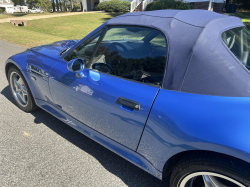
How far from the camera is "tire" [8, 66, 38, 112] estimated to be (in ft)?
9.98

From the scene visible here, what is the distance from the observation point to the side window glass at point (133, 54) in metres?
1.83

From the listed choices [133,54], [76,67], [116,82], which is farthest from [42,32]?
[116,82]

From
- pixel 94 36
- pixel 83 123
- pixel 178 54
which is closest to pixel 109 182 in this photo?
pixel 83 123

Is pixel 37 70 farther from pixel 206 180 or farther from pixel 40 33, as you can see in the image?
pixel 40 33

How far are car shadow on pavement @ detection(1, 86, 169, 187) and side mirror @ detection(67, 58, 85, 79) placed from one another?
3.23 ft

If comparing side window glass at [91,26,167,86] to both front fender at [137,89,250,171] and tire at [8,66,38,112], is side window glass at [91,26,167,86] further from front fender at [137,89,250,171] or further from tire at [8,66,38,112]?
tire at [8,66,38,112]

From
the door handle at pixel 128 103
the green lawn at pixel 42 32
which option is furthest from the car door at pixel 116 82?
the green lawn at pixel 42 32

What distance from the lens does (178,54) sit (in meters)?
1.64

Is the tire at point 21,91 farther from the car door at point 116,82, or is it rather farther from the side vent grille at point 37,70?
the car door at point 116,82

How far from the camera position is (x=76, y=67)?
210 centimetres

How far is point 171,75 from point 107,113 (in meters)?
0.72

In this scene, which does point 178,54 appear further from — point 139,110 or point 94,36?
point 94,36

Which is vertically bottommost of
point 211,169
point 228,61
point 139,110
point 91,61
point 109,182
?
point 109,182

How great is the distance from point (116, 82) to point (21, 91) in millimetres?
2080
